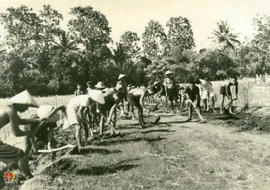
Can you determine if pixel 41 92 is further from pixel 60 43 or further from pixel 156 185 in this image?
pixel 156 185

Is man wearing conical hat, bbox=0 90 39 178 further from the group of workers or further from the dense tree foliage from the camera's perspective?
the dense tree foliage

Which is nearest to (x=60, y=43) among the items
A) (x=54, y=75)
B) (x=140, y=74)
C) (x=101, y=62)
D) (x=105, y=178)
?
(x=54, y=75)

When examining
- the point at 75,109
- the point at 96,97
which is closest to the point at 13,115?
the point at 75,109

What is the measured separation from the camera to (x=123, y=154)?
926 centimetres

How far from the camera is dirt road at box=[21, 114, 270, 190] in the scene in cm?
705

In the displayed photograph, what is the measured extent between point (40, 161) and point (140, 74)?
43.4 m

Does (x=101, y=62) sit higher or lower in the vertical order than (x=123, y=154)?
higher

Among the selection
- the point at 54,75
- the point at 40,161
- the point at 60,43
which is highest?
the point at 60,43

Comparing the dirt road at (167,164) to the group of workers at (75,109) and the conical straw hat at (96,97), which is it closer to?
the group of workers at (75,109)

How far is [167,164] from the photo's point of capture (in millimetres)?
8281

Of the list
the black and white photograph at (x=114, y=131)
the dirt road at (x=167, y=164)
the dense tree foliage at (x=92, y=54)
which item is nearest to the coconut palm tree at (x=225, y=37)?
the dense tree foliage at (x=92, y=54)

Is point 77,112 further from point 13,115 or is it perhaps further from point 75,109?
point 13,115

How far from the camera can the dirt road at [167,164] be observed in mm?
7055

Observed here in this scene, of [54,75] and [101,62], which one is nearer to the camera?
[54,75]
